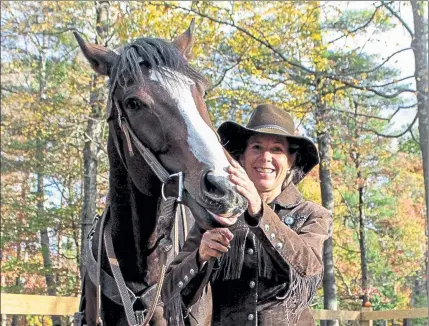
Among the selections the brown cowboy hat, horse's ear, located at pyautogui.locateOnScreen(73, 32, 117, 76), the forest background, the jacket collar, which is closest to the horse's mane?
horse's ear, located at pyautogui.locateOnScreen(73, 32, 117, 76)

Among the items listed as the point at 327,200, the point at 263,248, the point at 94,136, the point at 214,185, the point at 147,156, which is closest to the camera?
the point at 214,185

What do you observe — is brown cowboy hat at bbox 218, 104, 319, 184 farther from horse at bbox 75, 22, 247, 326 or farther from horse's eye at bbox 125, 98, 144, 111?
horse's eye at bbox 125, 98, 144, 111

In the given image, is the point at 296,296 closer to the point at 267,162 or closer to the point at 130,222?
the point at 267,162

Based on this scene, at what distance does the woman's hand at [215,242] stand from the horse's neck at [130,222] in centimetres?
19

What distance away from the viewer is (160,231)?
7.06 feet

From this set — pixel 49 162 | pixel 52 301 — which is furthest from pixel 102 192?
pixel 52 301

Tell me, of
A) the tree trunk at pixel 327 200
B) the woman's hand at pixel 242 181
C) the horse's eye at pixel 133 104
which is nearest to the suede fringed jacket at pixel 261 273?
the woman's hand at pixel 242 181

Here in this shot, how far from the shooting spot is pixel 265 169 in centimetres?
259

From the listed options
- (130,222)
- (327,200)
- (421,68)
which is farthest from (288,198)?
(327,200)

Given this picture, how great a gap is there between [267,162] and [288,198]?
0.20 metres

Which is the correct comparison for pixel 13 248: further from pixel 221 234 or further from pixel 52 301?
pixel 221 234

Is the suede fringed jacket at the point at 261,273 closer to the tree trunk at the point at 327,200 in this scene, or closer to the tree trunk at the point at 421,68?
the tree trunk at the point at 421,68

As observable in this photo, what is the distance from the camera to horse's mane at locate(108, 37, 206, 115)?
202 centimetres

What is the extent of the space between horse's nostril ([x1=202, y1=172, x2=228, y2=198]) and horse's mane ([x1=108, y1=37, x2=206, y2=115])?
452mm
